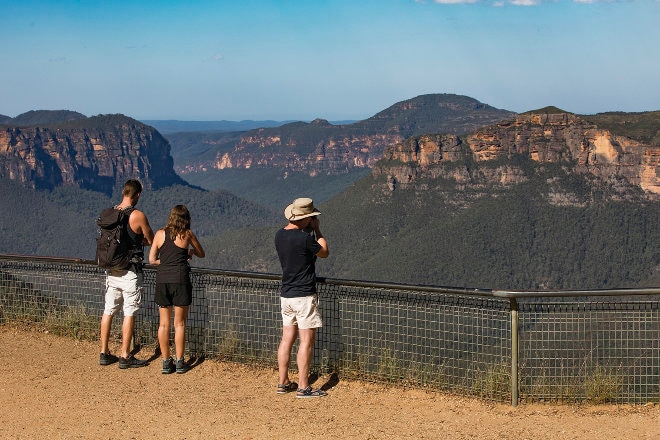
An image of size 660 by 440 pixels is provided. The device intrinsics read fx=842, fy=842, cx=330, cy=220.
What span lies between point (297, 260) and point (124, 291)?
7.43 feet

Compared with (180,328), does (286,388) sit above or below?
below

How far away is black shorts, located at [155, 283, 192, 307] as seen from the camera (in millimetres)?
9000

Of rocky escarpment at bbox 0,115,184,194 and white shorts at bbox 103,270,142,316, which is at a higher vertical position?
rocky escarpment at bbox 0,115,184,194

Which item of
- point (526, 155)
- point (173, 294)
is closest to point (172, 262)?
point (173, 294)

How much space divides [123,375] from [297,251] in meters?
2.62

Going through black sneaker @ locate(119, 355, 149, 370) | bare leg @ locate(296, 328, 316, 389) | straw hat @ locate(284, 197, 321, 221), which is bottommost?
black sneaker @ locate(119, 355, 149, 370)

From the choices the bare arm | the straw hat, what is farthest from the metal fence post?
the straw hat

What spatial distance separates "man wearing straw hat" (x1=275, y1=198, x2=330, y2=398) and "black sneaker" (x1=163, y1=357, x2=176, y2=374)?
148cm

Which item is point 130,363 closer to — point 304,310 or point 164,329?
point 164,329

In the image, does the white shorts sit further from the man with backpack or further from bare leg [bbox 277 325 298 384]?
bare leg [bbox 277 325 298 384]

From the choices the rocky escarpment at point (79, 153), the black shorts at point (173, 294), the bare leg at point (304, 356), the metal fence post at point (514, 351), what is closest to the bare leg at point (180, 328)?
the black shorts at point (173, 294)

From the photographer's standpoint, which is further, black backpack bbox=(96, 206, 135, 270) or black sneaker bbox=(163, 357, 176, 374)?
Answer: black sneaker bbox=(163, 357, 176, 374)

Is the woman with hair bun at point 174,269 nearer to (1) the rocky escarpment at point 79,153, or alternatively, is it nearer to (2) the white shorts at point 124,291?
(2) the white shorts at point 124,291

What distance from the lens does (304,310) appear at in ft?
27.3
